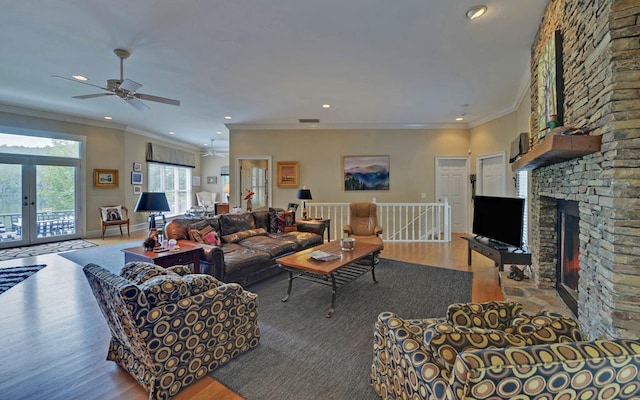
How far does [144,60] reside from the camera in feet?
11.9

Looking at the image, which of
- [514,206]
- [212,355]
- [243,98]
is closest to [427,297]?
[514,206]

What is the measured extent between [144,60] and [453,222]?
720 centimetres

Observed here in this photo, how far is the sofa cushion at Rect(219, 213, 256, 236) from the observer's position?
4.33m

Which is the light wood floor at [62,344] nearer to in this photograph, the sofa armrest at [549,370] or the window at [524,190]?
the window at [524,190]

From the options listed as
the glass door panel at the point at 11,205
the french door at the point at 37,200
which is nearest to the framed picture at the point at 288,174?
the french door at the point at 37,200

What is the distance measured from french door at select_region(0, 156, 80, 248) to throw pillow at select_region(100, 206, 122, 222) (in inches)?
21.1

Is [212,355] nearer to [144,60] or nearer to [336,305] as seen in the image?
[336,305]

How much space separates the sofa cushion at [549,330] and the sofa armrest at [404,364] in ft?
1.36

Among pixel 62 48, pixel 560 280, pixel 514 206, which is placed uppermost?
pixel 62 48

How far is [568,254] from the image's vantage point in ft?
8.75

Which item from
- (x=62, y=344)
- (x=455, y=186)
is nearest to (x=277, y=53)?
(x=62, y=344)

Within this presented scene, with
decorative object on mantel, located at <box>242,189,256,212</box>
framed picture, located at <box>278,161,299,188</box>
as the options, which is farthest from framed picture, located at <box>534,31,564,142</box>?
framed picture, located at <box>278,161,299,188</box>

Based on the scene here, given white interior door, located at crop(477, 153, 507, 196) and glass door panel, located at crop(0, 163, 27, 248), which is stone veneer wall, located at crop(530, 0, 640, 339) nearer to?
white interior door, located at crop(477, 153, 507, 196)

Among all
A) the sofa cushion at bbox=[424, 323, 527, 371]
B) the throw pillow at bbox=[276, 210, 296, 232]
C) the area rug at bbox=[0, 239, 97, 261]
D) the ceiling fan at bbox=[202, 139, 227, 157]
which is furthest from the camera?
the ceiling fan at bbox=[202, 139, 227, 157]
